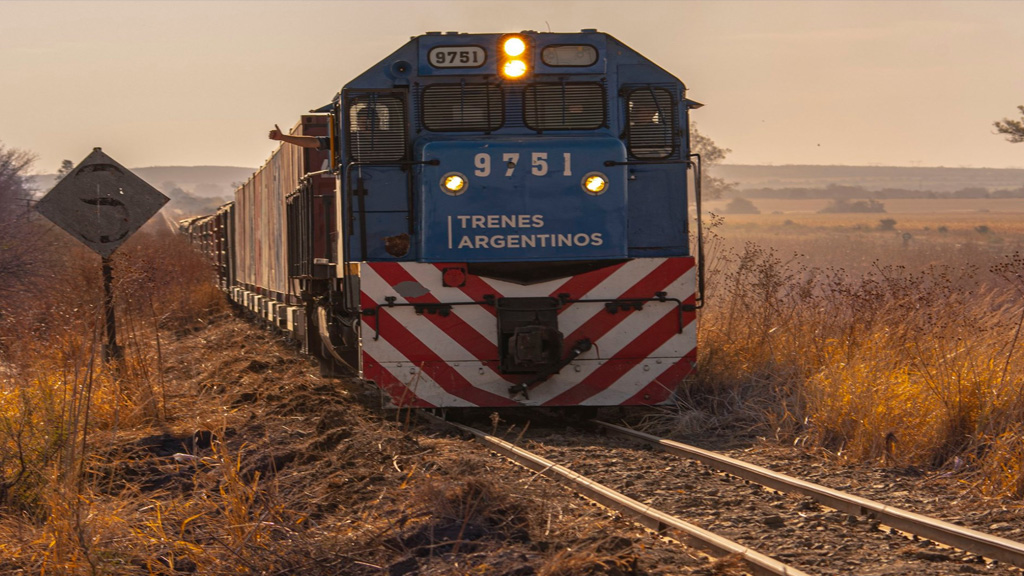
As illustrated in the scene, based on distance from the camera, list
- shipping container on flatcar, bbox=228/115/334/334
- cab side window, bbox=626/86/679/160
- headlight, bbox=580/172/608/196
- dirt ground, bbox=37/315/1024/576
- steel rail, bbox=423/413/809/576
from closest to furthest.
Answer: steel rail, bbox=423/413/809/576 < dirt ground, bbox=37/315/1024/576 < headlight, bbox=580/172/608/196 < cab side window, bbox=626/86/679/160 < shipping container on flatcar, bbox=228/115/334/334

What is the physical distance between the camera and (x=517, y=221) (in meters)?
8.70

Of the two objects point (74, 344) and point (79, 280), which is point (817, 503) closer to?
point (74, 344)

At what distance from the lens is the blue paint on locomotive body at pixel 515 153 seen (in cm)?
869

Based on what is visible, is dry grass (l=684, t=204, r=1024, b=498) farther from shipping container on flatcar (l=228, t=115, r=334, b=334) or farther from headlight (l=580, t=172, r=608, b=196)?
shipping container on flatcar (l=228, t=115, r=334, b=334)

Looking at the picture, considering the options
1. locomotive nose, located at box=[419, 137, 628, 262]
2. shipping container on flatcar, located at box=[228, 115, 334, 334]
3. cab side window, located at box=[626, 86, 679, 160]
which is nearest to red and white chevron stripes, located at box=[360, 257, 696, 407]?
locomotive nose, located at box=[419, 137, 628, 262]

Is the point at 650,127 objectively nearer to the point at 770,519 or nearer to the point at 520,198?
the point at 520,198

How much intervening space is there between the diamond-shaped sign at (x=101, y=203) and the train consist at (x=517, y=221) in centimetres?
220

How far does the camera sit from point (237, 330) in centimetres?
1944

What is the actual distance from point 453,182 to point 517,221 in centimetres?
56

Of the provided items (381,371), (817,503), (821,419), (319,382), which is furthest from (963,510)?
(319,382)

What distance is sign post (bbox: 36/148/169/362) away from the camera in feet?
32.6

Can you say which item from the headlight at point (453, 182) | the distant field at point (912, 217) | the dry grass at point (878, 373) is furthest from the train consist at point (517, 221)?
the distant field at point (912, 217)

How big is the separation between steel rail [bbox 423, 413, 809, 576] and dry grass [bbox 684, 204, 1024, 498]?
6.13 feet

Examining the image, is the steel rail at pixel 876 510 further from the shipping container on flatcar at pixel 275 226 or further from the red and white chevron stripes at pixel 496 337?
the shipping container on flatcar at pixel 275 226
